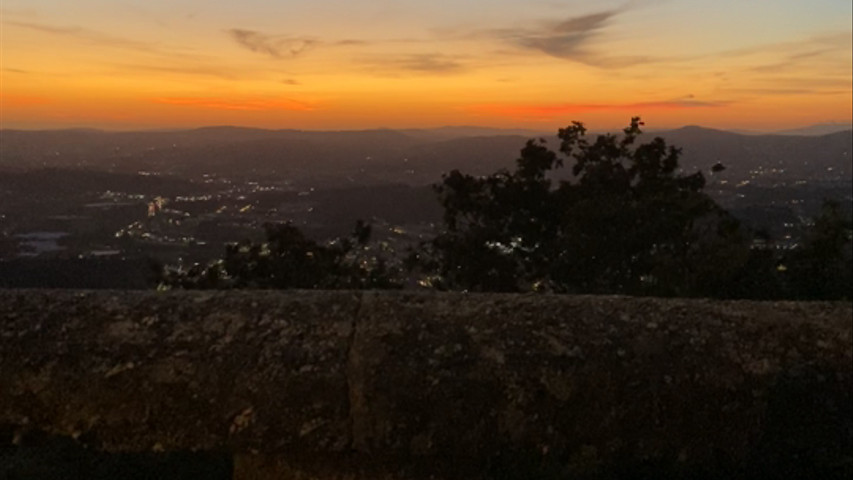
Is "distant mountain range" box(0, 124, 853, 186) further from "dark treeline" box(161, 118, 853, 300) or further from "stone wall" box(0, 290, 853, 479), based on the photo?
"stone wall" box(0, 290, 853, 479)

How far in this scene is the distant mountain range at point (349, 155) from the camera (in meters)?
20.4

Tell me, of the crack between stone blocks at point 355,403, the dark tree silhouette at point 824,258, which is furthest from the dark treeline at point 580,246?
the crack between stone blocks at point 355,403

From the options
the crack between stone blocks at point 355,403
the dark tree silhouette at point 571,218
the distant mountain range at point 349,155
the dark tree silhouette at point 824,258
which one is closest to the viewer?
the crack between stone blocks at point 355,403

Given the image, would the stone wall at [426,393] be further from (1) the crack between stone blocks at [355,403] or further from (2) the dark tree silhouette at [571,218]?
(2) the dark tree silhouette at [571,218]

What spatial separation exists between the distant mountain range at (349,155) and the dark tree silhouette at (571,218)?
2.42 feet

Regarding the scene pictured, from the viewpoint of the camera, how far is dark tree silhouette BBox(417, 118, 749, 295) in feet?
36.5

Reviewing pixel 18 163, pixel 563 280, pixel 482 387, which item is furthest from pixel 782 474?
pixel 18 163

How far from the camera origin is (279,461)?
7.55 feet

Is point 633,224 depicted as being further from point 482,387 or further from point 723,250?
point 482,387

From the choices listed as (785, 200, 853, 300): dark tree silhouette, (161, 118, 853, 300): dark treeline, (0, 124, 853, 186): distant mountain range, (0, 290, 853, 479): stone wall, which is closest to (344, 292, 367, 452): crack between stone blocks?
(0, 290, 853, 479): stone wall

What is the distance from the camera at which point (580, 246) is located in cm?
1134

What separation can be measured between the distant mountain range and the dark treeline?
2.63 feet

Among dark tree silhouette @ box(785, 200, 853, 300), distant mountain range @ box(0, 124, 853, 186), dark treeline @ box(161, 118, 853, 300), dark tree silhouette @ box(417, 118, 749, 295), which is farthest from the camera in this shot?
distant mountain range @ box(0, 124, 853, 186)

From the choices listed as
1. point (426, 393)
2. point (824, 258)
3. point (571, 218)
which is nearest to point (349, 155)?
point (571, 218)
